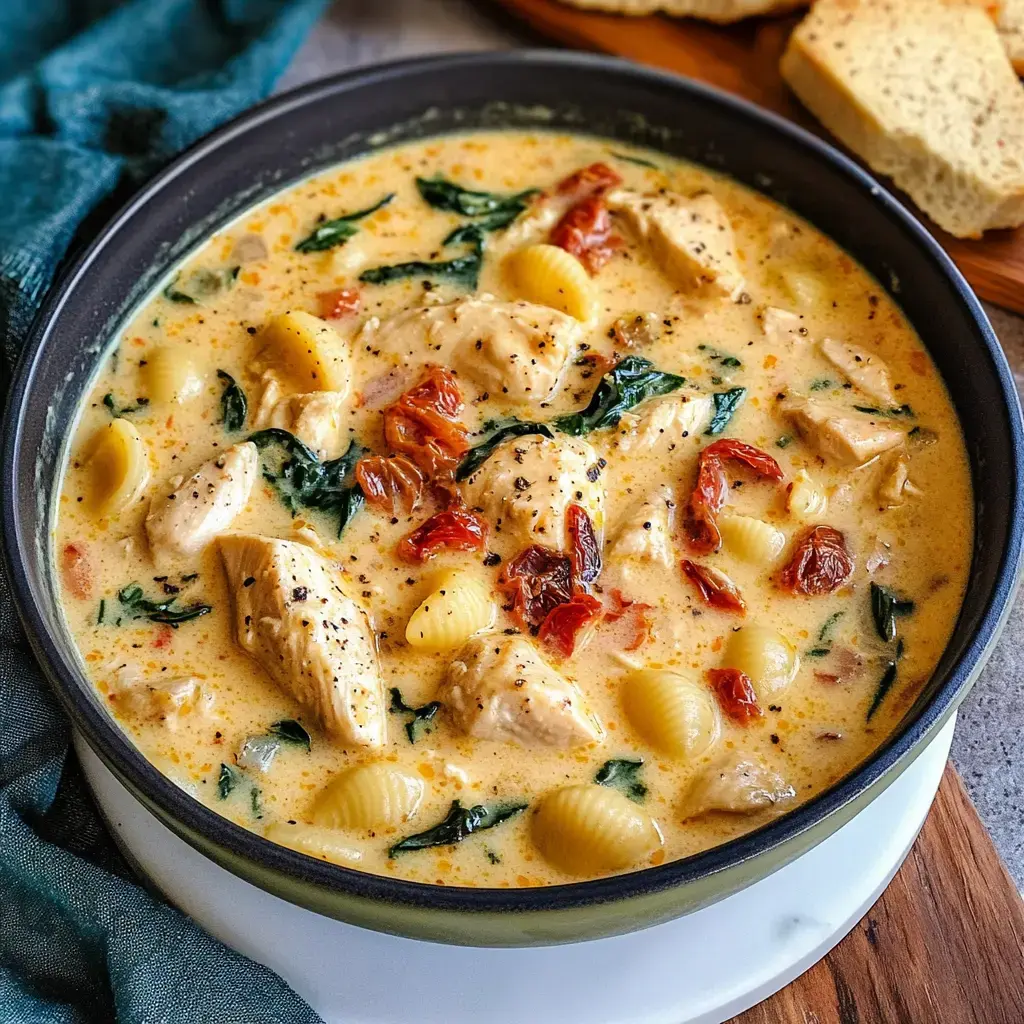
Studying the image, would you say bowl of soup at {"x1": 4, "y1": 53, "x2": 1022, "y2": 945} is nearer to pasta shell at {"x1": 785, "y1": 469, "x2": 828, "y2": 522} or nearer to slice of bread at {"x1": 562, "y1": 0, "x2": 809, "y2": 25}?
pasta shell at {"x1": 785, "y1": 469, "x2": 828, "y2": 522}

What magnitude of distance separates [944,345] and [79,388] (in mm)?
2266

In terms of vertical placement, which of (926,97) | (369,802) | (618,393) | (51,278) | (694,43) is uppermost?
(926,97)

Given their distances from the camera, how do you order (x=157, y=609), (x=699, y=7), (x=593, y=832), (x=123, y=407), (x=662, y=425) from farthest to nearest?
(x=699, y=7) → (x=123, y=407) → (x=662, y=425) → (x=157, y=609) → (x=593, y=832)

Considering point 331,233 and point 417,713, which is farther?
point 331,233

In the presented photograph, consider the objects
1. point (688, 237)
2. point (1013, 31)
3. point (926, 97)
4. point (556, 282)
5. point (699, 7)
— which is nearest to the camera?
point (556, 282)

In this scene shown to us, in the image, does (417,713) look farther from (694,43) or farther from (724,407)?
(694,43)

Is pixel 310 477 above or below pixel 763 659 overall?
below

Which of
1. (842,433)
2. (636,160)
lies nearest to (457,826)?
(842,433)

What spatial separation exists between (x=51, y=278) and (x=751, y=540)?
7.09 feet

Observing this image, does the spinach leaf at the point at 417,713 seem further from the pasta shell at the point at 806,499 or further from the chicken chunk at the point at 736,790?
the pasta shell at the point at 806,499

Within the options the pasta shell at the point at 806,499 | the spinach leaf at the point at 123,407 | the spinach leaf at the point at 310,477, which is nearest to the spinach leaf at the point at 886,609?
the pasta shell at the point at 806,499

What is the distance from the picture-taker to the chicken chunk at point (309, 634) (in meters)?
2.67

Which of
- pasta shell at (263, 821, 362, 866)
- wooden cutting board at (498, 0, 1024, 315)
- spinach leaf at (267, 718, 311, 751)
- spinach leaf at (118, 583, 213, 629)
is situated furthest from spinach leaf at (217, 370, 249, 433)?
wooden cutting board at (498, 0, 1024, 315)

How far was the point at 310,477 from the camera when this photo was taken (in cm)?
308
